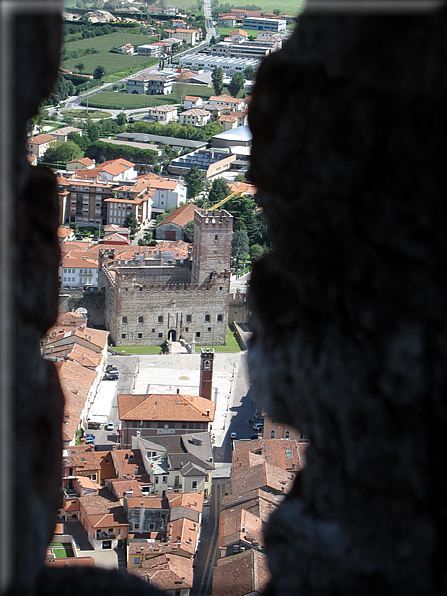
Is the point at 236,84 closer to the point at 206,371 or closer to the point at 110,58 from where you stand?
the point at 110,58

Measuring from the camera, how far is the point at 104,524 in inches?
756

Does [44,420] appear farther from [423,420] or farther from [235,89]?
[235,89]

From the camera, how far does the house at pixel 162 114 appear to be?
240ft

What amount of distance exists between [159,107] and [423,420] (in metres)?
73.3

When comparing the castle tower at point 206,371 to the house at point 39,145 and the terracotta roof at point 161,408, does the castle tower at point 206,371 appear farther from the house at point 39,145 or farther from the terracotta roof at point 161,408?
the house at point 39,145

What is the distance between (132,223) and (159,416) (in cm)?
2350

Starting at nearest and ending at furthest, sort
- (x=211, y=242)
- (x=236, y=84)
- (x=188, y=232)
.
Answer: (x=211, y=242) < (x=188, y=232) < (x=236, y=84)

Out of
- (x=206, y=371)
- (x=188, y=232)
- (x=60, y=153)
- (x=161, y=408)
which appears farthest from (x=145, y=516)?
(x=60, y=153)

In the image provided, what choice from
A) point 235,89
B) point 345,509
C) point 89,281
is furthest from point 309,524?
point 235,89

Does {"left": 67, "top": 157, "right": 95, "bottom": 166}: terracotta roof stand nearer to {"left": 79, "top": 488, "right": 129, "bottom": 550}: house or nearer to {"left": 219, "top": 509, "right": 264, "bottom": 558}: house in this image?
{"left": 79, "top": 488, "right": 129, "bottom": 550}: house

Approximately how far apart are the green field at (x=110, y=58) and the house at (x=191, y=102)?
12653 mm

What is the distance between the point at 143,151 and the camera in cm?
5994

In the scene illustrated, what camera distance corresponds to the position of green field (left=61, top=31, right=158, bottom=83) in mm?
91125

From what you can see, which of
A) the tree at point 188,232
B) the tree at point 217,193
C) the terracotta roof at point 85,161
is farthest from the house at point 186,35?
the tree at point 188,232
